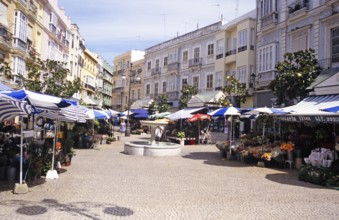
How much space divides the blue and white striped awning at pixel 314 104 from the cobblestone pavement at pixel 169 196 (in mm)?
2749

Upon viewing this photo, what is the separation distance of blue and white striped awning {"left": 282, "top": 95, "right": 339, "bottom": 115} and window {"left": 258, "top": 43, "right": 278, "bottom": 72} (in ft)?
25.0

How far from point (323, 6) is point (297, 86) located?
565 cm

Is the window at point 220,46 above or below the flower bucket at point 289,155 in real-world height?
above

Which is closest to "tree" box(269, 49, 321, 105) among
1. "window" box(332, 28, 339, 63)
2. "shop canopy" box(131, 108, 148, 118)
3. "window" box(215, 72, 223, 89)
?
"window" box(332, 28, 339, 63)

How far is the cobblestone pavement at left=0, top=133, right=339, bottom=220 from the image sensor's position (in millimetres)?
7465

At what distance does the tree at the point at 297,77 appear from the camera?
18.0 meters

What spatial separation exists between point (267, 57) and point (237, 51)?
5.59 m

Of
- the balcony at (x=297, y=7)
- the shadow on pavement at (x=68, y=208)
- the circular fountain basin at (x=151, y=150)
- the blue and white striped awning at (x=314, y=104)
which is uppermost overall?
the balcony at (x=297, y=7)

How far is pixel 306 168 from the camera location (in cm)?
1199

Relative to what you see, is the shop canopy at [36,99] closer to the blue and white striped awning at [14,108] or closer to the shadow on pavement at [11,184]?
the blue and white striped awning at [14,108]

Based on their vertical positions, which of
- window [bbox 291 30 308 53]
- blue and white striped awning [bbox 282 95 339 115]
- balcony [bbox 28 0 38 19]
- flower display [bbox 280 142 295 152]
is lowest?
flower display [bbox 280 142 295 152]

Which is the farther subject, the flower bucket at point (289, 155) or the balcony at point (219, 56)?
the balcony at point (219, 56)

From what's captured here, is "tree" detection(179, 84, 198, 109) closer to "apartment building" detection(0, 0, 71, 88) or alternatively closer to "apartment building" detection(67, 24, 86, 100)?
"apartment building" detection(0, 0, 71, 88)

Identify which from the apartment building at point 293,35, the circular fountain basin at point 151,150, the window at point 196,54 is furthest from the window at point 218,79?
the circular fountain basin at point 151,150
